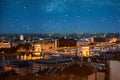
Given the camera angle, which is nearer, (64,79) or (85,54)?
(64,79)

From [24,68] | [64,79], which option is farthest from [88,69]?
[24,68]

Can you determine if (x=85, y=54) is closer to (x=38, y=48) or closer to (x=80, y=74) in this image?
(x=38, y=48)

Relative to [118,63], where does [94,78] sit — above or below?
below

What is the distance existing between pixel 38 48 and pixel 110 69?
20.2ft

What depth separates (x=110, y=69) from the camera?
2660 millimetres

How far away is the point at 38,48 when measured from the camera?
8.69 m

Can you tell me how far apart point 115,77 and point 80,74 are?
0.67 metres

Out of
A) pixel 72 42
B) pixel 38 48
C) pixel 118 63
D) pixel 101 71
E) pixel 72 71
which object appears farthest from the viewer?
pixel 72 42

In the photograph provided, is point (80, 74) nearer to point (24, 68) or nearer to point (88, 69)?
Answer: point (88, 69)

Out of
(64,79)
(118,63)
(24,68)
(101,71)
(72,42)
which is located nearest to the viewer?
(118,63)

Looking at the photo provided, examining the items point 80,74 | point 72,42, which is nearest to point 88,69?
point 80,74

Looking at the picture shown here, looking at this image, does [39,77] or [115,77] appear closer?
[115,77]

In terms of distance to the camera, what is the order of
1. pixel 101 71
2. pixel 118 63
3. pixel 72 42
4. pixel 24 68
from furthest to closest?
pixel 72 42 → pixel 24 68 → pixel 101 71 → pixel 118 63

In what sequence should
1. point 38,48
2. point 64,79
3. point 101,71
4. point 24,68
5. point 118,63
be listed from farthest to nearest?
point 38,48 → point 24,68 → point 64,79 → point 101,71 → point 118,63
